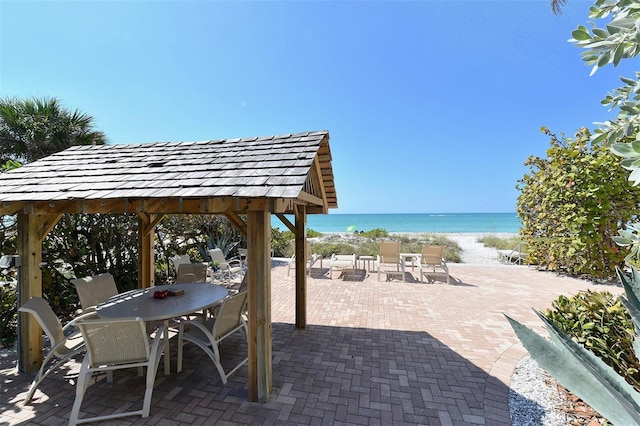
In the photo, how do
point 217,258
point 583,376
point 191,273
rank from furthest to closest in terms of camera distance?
point 217,258, point 191,273, point 583,376

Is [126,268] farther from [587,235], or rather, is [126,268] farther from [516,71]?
[516,71]

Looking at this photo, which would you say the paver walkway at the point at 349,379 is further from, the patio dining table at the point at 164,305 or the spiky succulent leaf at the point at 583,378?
the spiky succulent leaf at the point at 583,378

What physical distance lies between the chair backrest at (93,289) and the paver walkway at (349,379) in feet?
3.14

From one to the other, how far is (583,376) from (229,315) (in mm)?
3778

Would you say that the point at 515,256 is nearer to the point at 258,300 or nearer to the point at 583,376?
the point at 258,300

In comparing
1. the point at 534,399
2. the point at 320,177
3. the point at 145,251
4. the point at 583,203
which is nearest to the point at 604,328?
the point at 534,399

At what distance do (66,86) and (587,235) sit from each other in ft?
56.0

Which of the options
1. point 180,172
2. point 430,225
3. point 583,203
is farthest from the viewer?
point 430,225

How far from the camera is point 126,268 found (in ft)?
23.6

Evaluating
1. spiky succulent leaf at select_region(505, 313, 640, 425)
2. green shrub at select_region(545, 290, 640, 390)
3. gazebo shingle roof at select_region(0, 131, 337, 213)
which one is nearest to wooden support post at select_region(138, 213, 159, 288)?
gazebo shingle roof at select_region(0, 131, 337, 213)

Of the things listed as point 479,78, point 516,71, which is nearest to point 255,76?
point 479,78

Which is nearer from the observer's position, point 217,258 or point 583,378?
point 583,378

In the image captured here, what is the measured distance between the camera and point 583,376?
1.11 m

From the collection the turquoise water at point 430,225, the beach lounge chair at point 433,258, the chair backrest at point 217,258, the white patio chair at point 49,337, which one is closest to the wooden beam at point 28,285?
the white patio chair at point 49,337
